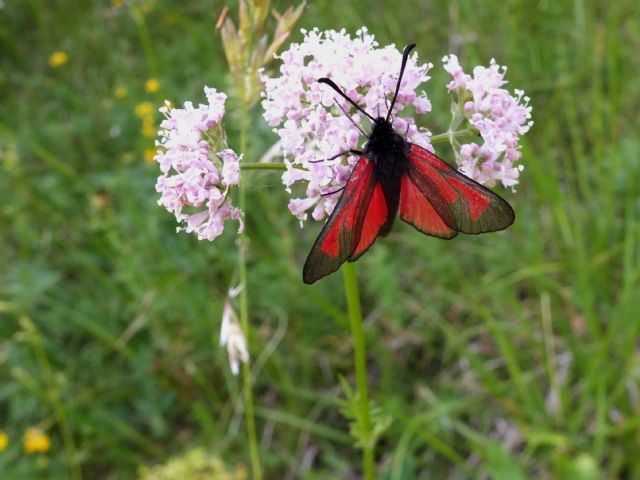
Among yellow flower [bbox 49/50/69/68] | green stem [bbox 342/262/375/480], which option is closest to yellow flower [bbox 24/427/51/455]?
green stem [bbox 342/262/375/480]

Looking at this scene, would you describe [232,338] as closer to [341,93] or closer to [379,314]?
[341,93]

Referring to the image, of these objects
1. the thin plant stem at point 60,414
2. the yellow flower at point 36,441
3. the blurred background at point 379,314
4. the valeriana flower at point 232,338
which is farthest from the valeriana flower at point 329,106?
the yellow flower at point 36,441

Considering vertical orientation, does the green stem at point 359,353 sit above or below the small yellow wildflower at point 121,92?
below

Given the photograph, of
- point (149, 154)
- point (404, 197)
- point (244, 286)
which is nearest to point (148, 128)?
point (149, 154)

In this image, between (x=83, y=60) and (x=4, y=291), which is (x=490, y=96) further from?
(x=83, y=60)

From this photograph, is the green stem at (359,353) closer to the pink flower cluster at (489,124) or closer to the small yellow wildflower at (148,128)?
the pink flower cluster at (489,124)

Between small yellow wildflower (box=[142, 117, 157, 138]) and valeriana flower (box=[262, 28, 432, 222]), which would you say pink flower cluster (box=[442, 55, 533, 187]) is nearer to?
valeriana flower (box=[262, 28, 432, 222])
